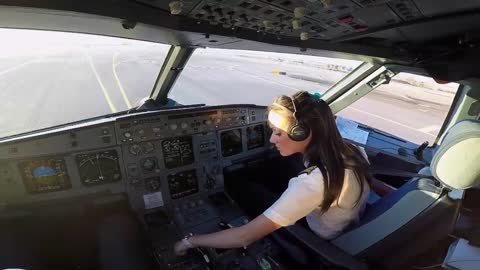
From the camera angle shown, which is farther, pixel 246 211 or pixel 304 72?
pixel 304 72

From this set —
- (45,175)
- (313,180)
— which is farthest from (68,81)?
(313,180)

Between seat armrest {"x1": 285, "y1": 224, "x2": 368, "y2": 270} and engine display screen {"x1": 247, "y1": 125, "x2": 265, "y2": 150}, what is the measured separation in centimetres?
132

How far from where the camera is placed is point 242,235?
45.8 inches

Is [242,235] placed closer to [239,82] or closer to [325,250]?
[325,250]

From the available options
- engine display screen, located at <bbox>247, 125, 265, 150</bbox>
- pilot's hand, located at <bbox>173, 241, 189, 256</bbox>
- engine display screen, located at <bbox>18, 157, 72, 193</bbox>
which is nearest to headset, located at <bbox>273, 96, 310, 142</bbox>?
pilot's hand, located at <bbox>173, 241, 189, 256</bbox>

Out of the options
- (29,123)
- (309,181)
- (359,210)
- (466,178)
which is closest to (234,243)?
(309,181)

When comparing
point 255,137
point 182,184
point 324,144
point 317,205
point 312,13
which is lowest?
point 182,184

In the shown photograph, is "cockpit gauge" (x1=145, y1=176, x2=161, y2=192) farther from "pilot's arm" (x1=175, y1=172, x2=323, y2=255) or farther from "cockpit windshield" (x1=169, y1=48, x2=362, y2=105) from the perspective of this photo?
"cockpit windshield" (x1=169, y1=48, x2=362, y2=105)

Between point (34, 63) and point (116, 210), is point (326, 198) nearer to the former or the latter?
point (116, 210)

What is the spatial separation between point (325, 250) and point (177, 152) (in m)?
1.37

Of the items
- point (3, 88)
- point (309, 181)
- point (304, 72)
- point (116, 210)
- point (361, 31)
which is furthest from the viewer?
point (304, 72)

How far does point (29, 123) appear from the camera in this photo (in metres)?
3.56

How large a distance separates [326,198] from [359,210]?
12.3 inches

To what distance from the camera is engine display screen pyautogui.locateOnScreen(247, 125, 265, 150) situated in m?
2.60
